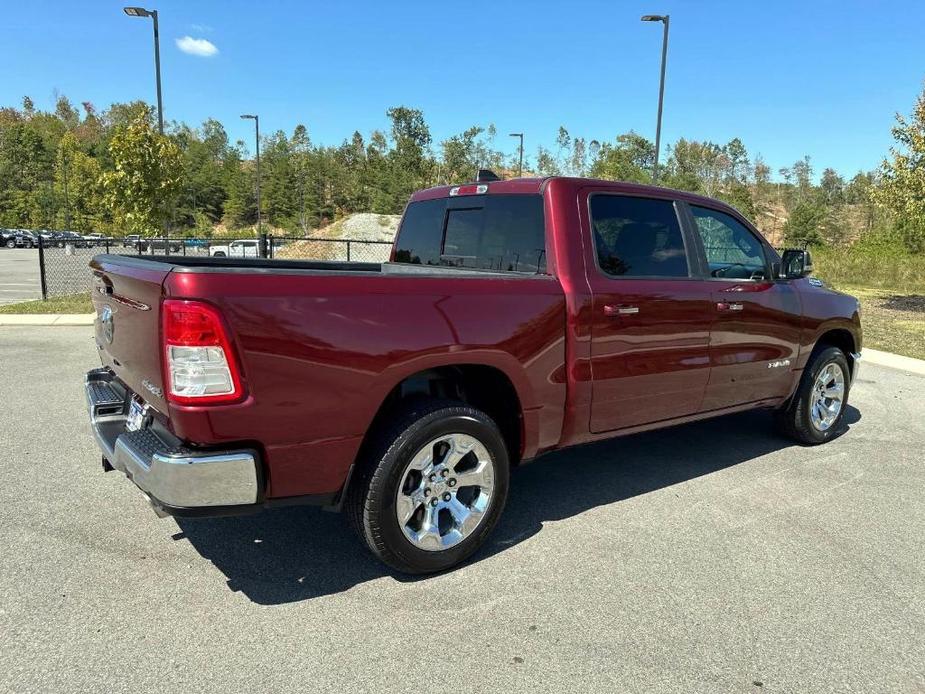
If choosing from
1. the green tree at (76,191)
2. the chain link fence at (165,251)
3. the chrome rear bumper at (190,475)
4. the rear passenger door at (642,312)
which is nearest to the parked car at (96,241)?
the chain link fence at (165,251)

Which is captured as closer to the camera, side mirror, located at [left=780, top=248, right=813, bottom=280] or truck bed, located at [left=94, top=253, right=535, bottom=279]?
truck bed, located at [left=94, top=253, right=535, bottom=279]

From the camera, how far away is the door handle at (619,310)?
11.7 feet

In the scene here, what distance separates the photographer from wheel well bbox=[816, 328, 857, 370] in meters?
5.40

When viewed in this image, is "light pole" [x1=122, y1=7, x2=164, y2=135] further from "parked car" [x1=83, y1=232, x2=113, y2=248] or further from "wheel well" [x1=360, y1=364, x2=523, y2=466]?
"wheel well" [x1=360, y1=364, x2=523, y2=466]

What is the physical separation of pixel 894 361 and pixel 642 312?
24.5ft

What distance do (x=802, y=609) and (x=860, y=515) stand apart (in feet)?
4.58

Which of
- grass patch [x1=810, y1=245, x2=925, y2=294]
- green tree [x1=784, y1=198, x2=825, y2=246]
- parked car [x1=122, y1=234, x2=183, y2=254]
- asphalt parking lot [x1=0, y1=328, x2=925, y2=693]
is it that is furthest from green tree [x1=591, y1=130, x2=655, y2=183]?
asphalt parking lot [x1=0, y1=328, x2=925, y2=693]

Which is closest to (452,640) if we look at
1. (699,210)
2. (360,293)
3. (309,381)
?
(309,381)

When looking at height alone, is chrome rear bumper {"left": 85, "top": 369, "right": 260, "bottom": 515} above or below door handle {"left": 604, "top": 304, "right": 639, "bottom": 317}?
below

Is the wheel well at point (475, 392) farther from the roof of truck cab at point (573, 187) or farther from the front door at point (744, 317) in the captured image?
the front door at point (744, 317)

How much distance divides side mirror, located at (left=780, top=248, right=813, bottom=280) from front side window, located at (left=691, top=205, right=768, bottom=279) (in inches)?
8.1

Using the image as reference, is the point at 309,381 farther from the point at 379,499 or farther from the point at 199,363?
the point at 379,499

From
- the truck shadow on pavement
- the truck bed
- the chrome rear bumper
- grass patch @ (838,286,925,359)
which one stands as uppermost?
the truck bed

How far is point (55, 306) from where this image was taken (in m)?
12.1
